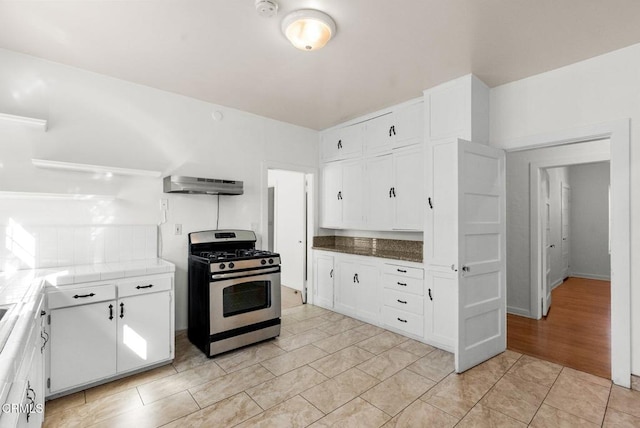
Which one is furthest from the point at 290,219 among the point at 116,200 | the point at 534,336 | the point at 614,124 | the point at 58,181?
the point at 614,124

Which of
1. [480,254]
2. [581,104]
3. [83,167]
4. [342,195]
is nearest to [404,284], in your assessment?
[480,254]

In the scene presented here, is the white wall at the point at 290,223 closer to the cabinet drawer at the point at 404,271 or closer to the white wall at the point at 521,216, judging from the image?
the cabinet drawer at the point at 404,271

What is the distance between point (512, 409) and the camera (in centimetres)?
219

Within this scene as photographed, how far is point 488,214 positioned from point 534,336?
1.66 m

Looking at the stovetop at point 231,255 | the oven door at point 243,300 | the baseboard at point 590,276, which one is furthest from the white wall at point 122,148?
the baseboard at point 590,276

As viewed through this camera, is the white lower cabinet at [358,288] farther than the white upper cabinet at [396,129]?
Yes

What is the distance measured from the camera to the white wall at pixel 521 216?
4.09 metres

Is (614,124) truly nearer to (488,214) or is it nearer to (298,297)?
(488,214)

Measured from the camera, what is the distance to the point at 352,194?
4336mm

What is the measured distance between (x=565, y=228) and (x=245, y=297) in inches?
277

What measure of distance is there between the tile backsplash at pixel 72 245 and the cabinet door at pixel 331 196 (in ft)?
7.59

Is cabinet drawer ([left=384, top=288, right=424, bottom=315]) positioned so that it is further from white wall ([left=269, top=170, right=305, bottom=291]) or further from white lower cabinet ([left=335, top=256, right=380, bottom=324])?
white wall ([left=269, top=170, right=305, bottom=291])

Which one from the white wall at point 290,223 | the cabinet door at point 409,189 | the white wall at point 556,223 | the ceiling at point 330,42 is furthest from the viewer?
the white wall at point 556,223

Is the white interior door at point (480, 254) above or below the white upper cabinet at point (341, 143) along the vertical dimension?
below
